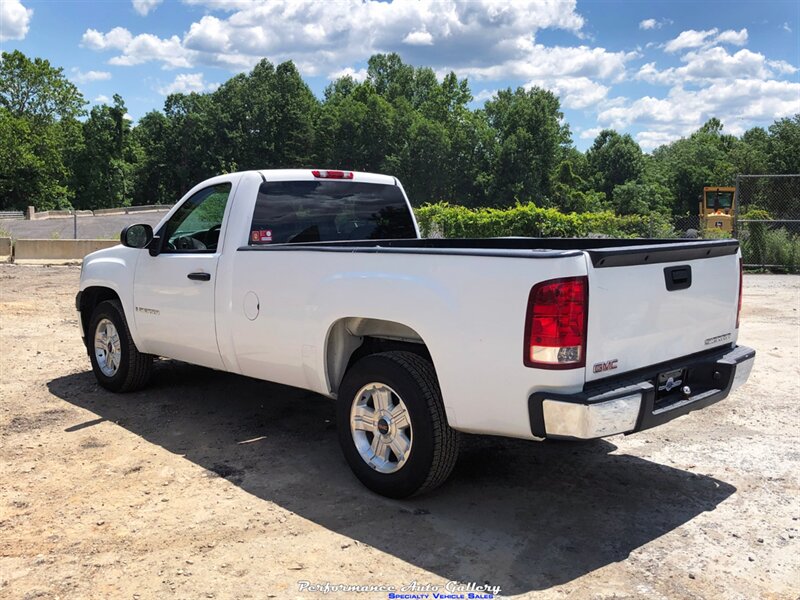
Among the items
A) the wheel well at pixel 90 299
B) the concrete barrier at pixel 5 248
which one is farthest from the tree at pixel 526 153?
the wheel well at pixel 90 299

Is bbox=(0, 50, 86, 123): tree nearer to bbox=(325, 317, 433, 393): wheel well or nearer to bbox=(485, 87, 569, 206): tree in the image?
bbox=(485, 87, 569, 206): tree

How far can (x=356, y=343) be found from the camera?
4.84 m

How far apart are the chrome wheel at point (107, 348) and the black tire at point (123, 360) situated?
0.12 ft

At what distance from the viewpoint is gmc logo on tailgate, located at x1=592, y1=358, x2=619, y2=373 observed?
3714mm

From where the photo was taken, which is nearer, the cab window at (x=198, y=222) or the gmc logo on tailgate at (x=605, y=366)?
the gmc logo on tailgate at (x=605, y=366)

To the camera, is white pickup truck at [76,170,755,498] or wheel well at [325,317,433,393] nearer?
white pickup truck at [76,170,755,498]

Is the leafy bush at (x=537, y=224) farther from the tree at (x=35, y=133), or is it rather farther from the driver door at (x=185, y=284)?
the tree at (x=35, y=133)

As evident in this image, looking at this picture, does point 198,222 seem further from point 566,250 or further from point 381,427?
point 566,250

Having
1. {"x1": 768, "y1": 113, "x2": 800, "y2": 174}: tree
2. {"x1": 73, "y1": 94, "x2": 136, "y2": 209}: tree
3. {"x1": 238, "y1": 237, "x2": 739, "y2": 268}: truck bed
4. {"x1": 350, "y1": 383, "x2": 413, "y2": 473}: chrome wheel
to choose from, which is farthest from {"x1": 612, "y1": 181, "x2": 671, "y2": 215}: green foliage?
{"x1": 350, "y1": 383, "x2": 413, "y2": 473}: chrome wheel

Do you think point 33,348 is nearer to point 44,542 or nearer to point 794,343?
point 44,542

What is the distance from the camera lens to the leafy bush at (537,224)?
1991 cm

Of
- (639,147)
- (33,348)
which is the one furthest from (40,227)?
(639,147)

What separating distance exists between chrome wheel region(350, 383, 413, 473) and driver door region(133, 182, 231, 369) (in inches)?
61.2

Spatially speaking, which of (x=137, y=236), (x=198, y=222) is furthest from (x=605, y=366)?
(x=137, y=236)
